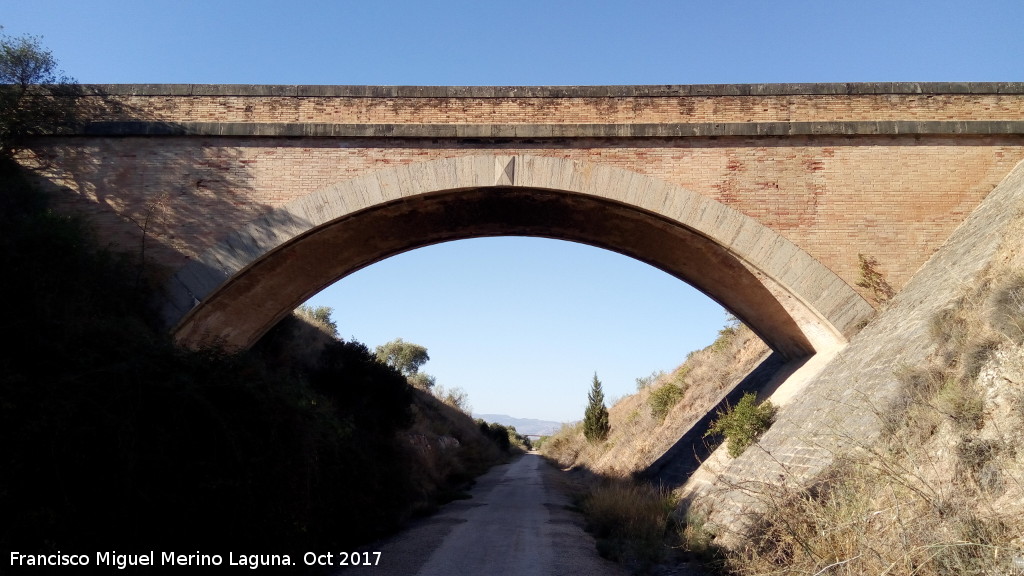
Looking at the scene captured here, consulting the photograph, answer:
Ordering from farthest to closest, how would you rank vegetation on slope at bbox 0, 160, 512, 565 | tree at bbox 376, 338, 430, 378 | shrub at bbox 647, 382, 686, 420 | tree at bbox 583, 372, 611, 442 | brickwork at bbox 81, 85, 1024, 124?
tree at bbox 376, 338, 430, 378, tree at bbox 583, 372, 611, 442, shrub at bbox 647, 382, 686, 420, brickwork at bbox 81, 85, 1024, 124, vegetation on slope at bbox 0, 160, 512, 565

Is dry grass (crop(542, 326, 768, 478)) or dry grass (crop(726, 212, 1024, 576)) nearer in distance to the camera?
dry grass (crop(726, 212, 1024, 576))

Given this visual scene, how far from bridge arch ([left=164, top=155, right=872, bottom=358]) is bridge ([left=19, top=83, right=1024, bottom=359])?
36mm

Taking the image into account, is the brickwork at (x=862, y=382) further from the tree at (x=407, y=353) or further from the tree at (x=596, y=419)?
the tree at (x=407, y=353)

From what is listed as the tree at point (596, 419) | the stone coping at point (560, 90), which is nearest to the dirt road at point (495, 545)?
the stone coping at point (560, 90)

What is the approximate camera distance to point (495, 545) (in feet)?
29.2

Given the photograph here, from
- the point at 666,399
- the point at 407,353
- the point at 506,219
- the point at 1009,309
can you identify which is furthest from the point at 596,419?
the point at 407,353

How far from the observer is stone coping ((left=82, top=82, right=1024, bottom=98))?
11.3 m

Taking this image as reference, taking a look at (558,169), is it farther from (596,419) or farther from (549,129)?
(596,419)

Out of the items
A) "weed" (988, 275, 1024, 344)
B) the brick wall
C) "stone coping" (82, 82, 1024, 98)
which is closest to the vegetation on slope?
the brick wall

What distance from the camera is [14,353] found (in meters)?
6.36

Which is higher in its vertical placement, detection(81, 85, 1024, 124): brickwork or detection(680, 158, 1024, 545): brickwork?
detection(81, 85, 1024, 124): brickwork

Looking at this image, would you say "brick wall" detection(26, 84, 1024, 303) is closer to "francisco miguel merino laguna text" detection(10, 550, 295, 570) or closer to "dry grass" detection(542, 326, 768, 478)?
"francisco miguel merino laguna text" detection(10, 550, 295, 570)

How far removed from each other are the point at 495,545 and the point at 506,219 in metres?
5.90

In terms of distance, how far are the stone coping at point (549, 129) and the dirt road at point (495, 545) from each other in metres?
6.30
